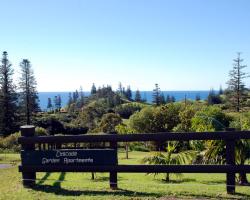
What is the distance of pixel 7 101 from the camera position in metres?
67.6

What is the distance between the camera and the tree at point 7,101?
66656mm

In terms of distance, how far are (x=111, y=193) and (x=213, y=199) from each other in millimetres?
2017

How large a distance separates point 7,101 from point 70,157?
60.4m

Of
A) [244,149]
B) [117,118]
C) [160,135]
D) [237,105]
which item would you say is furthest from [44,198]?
[237,105]

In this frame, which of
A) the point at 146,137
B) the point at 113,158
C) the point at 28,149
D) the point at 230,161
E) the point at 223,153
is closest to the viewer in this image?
the point at 230,161

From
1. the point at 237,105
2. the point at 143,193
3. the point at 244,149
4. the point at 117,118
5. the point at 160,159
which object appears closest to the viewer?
the point at 143,193

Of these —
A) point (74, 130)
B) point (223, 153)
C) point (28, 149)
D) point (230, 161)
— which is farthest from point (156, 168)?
point (74, 130)

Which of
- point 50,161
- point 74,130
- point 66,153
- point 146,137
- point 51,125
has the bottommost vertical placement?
point 74,130

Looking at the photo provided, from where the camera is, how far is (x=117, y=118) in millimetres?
56688

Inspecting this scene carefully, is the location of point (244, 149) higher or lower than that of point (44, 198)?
higher

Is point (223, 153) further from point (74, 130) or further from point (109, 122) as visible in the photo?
point (74, 130)

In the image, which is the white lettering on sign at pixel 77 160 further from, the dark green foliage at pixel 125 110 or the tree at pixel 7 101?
the dark green foliage at pixel 125 110

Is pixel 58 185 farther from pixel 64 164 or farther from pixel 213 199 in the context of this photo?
pixel 213 199

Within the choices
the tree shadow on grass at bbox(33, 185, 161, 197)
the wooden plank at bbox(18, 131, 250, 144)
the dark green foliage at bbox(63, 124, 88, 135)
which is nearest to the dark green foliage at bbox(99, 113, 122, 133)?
the dark green foliage at bbox(63, 124, 88, 135)
